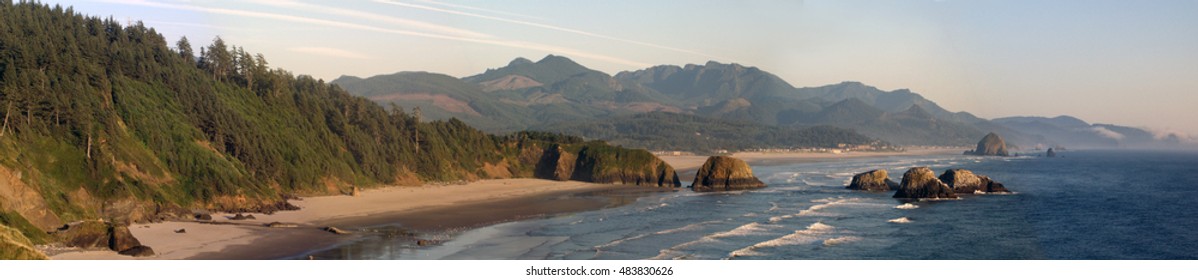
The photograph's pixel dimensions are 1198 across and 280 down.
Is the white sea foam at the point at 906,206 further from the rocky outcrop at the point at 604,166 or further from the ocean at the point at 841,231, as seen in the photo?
the rocky outcrop at the point at 604,166

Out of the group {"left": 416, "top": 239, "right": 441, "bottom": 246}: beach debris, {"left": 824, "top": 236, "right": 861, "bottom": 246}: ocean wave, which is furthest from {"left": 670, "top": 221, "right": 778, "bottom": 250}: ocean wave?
{"left": 416, "top": 239, "right": 441, "bottom": 246}: beach debris

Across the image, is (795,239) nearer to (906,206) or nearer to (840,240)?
(840,240)

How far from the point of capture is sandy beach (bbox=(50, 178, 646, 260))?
47.6 m

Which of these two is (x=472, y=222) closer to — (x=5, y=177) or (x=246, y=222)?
(x=246, y=222)

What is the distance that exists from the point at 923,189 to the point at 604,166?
42.8m

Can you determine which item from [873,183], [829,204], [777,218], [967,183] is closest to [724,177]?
[873,183]

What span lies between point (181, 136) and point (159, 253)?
2836cm

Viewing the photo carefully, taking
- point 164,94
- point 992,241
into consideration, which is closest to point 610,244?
point 992,241

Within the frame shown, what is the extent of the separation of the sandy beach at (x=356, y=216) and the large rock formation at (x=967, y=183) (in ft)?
123

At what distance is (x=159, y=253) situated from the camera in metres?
44.5

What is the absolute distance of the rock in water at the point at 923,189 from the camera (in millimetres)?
92688

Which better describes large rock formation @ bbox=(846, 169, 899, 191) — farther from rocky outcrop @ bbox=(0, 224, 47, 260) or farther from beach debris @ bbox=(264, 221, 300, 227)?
rocky outcrop @ bbox=(0, 224, 47, 260)

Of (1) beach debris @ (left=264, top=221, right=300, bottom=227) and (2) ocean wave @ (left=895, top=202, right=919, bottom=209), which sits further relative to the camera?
(2) ocean wave @ (left=895, top=202, right=919, bottom=209)

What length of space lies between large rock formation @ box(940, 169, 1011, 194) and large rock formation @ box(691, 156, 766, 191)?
73.4ft
